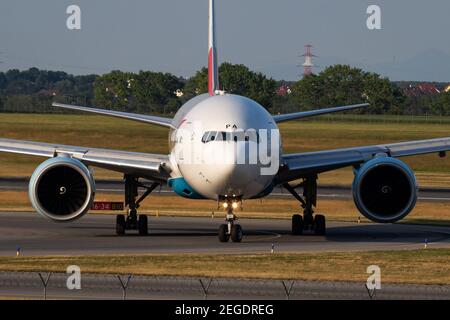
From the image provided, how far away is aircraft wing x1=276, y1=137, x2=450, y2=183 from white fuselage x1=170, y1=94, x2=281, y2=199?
2006 millimetres

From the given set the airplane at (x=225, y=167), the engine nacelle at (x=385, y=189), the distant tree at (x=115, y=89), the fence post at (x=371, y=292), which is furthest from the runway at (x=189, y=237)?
A: the distant tree at (x=115, y=89)

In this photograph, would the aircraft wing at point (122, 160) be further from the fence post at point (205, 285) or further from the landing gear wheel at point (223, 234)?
the fence post at point (205, 285)

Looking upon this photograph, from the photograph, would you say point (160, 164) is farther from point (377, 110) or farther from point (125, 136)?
point (377, 110)

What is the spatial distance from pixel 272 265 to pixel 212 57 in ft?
52.2

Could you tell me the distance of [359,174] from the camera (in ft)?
130

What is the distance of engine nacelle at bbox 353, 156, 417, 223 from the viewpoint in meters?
39.4

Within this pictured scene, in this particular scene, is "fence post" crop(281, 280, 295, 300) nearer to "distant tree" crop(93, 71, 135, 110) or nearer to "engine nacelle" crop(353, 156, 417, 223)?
"engine nacelle" crop(353, 156, 417, 223)

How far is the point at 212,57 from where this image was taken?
154 feet

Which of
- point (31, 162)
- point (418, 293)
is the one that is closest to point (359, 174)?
point (418, 293)

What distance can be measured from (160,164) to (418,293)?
14963 mm

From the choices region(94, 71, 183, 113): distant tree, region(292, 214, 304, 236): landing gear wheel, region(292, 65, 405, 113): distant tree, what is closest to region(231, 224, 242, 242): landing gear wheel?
region(292, 214, 304, 236): landing gear wheel

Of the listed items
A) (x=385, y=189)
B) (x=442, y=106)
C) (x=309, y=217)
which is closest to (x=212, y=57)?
(x=309, y=217)

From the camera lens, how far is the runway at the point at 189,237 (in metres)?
37.0
